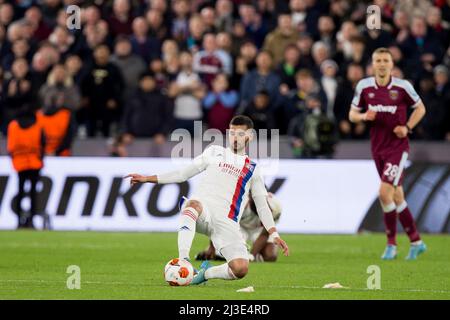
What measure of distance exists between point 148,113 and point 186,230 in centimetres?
1220

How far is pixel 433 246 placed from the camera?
1898 cm

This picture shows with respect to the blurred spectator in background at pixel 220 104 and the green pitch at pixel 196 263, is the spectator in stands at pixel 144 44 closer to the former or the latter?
the blurred spectator in background at pixel 220 104

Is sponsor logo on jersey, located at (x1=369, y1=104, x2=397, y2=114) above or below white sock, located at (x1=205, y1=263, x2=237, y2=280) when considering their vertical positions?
above

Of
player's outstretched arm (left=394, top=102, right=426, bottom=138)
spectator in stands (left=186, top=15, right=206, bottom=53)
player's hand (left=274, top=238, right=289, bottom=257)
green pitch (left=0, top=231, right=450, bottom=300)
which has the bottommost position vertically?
green pitch (left=0, top=231, right=450, bottom=300)

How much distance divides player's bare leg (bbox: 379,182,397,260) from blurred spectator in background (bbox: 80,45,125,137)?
8.52 meters

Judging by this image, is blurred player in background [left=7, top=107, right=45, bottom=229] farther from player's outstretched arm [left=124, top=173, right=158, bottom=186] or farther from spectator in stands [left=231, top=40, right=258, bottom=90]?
player's outstretched arm [left=124, top=173, right=158, bottom=186]

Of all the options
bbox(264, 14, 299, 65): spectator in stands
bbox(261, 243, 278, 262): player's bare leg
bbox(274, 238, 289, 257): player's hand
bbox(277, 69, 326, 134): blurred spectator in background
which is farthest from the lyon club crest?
bbox(264, 14, 299, 65): spectator in stands

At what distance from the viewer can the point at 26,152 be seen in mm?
22000

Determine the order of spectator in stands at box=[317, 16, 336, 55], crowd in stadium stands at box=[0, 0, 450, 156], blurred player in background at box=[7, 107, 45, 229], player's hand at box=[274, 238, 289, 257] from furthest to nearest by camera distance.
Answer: spectator in stands at box=[317, 16, 336, 55] → crowd in stadium stands at box=[0, 0, 450, 156] → blurred player in background at box=[7, 107, 45, 229] → player's hand at box=[274, 238, 289, 257]

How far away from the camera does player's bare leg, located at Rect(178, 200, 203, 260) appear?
469 inches

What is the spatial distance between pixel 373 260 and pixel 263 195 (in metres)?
4.42

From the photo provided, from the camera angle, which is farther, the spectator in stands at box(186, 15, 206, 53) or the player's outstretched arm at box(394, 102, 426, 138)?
the spectator in stands at box(186, 15, 206, 53)

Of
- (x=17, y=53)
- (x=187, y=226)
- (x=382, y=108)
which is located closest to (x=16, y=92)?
(x=17, y=53)

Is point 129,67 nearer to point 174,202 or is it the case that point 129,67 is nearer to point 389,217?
point 174,202
